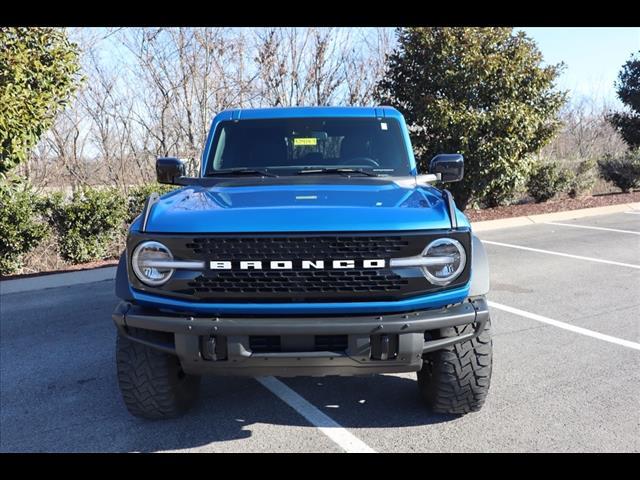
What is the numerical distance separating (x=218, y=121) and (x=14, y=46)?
476cm

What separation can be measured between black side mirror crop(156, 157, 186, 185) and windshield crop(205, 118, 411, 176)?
11.1 inches

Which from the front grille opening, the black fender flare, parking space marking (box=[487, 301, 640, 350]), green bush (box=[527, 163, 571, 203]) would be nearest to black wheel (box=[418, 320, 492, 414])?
the front grille opening

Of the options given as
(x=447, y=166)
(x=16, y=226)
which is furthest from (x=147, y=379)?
(x=16, y=226)

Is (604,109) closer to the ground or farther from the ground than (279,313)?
farther from the ground

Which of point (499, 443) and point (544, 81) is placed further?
point (544, 81)

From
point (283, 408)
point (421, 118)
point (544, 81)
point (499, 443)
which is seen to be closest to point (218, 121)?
point (283, 408)

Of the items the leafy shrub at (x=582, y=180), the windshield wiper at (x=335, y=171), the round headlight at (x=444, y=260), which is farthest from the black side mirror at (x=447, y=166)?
the leafy shrub at (x=582, y=180)

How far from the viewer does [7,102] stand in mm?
6914

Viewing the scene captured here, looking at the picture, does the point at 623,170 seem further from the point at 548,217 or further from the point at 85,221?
the point at 85,221

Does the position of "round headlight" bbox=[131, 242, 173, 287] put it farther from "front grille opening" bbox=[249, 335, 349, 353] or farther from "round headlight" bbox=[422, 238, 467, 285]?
"round headlight" bbox=[422, 238, 467, 285]

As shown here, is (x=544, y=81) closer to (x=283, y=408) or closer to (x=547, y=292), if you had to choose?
(x=547, y=292)

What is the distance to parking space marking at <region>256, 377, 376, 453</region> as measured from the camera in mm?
2906

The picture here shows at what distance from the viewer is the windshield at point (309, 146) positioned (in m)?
3.94

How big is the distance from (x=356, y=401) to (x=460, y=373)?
84 cm
